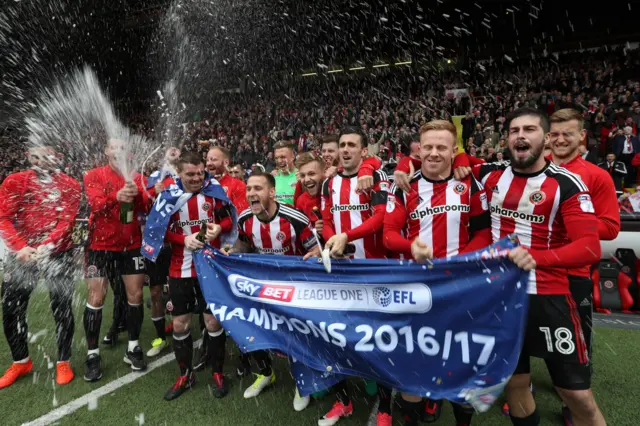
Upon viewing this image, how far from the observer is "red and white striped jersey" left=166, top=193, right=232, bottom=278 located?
12.6 feet

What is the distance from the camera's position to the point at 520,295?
7.59 feet

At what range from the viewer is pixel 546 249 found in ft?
8.23

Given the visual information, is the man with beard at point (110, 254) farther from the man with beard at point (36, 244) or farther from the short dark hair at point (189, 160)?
the short dark hair at point (189, 160)

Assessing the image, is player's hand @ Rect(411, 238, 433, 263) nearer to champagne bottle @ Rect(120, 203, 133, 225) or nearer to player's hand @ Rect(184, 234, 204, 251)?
player's hand @ Rect(184, 234, 204, 251)

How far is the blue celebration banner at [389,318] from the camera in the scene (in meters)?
2.39

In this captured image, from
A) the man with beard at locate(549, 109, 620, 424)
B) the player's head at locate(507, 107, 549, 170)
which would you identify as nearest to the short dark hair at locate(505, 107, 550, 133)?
the player's head at locate(507, 107, 549, 170)

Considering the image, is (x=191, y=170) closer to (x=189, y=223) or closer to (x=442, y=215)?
(x=189, y=223)

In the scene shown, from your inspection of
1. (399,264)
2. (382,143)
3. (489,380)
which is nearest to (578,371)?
(489,380)

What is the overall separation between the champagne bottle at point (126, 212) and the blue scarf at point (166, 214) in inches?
18.5

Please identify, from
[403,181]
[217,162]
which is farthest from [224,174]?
[403,181]

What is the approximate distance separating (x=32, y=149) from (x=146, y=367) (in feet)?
7.83

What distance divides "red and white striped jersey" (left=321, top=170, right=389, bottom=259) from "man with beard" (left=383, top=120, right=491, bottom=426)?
0.53 meters

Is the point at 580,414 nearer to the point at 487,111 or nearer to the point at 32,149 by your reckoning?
the point at 32,149

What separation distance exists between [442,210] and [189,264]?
7.58ft
